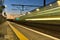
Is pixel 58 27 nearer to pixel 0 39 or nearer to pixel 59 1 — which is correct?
pixel 59 1

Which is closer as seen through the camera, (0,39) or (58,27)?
(58,27)

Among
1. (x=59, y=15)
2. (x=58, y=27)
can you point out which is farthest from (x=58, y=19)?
(x=58, y=27)

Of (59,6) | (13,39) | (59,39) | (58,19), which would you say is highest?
(59,6)

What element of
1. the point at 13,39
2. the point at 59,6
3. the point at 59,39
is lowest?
the point at 13,39

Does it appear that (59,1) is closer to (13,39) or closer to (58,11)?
(58,11)

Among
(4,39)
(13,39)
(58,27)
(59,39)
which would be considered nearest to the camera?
(59,39)

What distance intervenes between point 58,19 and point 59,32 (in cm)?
30

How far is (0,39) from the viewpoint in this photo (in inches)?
254

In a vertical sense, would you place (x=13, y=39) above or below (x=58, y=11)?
below

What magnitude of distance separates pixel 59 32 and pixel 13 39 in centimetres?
351

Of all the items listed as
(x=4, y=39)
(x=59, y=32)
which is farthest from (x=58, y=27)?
(x=4, y=39)

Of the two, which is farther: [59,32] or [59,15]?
[59,32]

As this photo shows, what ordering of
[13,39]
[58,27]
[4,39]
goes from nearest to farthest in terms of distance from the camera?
[58,27], [4,39], [13,39]

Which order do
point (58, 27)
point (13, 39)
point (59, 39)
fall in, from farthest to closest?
1. point (13, 39)
2. point (58, 27)
3. point (59, 39)
